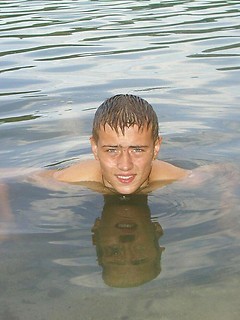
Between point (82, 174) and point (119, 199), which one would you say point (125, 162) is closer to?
point (119, 199)

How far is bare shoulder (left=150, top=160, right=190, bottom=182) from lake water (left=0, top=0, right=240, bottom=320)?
177 mm

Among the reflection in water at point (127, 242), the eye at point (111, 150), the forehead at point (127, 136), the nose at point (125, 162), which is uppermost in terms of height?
the forehead at point (127, 136)

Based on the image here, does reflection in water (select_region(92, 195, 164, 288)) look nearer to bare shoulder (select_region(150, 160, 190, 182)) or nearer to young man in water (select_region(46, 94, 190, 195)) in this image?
young man in water (select_region(46, 94, 190, 195))

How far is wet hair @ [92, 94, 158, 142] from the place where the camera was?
445 cm

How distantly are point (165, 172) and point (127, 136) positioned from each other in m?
0.78

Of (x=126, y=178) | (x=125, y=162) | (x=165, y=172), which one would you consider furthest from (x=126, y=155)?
(x=165, y=172)

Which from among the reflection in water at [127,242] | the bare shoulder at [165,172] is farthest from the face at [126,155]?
the bare shoulder at [165,172]

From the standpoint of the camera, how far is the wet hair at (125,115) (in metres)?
4.45

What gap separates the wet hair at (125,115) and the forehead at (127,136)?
2 centimetres

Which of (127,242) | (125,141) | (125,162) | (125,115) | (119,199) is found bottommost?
(119,199)

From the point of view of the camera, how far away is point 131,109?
4516mm

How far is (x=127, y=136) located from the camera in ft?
14.5

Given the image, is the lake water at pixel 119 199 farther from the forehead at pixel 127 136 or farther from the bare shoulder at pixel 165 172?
the forehead at pixel 127 136

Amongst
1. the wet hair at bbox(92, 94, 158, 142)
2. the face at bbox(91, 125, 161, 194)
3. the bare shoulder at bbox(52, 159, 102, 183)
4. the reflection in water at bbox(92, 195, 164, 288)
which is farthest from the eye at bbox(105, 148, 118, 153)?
the bare shoulder at bbox(52, 159, 102, 183)
